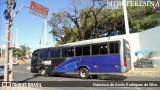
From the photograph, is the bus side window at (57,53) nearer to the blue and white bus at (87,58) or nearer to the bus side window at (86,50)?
the blue and white bus at (87,58)

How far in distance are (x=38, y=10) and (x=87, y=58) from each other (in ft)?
16.3

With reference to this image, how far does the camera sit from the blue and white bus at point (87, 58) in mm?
15344

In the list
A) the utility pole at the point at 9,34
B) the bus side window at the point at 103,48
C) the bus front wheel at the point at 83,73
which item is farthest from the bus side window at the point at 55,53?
the utility pole at the point at 9,34

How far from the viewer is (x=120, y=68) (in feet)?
49.7

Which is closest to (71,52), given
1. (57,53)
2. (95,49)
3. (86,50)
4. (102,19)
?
(86,50)

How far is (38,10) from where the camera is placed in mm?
16750

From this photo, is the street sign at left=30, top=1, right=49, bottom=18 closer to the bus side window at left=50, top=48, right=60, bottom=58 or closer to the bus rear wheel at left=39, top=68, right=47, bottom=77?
the bus side window at left=50, top=48, right=60, bottom=58

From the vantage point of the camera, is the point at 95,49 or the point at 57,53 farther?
the point at 57,53

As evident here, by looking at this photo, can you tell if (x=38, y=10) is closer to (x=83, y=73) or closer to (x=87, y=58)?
(x=87, y=58)

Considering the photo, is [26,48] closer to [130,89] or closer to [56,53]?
[56,53]

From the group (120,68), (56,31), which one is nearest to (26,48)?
→ (56,31)

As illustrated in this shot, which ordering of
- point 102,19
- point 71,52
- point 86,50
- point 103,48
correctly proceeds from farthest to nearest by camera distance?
point 102,19 < point 71,52 < point 86,50 < point 103,48

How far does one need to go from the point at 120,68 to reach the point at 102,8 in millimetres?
22438

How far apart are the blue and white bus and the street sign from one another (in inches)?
126
